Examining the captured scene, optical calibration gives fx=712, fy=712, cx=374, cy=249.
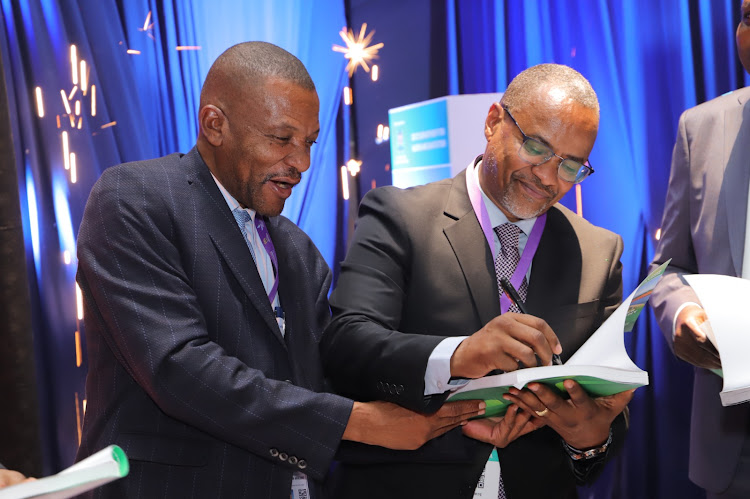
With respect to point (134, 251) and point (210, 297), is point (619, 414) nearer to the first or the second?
point (210, 297)

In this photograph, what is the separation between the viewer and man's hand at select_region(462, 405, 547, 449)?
5.52 feet

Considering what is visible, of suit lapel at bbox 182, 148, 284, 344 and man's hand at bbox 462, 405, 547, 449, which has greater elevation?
suit lapel at bbox 182, 148, 284, 344

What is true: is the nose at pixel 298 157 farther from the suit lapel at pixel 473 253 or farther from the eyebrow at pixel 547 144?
the eyebrow at pixel 547 144

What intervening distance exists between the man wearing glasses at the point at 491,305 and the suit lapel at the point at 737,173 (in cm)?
51

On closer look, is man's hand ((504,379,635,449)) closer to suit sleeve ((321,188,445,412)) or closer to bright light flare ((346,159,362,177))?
suit sleeve ((321,188,445,412))

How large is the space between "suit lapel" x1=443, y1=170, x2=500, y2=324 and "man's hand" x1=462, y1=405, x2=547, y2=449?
24cm

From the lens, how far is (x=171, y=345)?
4.89 feet

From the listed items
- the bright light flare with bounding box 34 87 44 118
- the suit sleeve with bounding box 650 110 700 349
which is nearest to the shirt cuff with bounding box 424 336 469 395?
the suit sleeve with bounding box 650 110 700 349

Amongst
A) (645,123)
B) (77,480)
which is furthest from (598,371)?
(645,123)

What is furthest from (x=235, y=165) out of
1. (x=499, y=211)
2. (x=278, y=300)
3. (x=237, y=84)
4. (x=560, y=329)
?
(x=560, y=329)

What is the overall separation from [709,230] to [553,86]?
0.79 m

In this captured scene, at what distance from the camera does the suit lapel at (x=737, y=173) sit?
2240mm

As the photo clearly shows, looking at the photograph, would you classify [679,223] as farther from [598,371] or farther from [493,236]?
[598,371]

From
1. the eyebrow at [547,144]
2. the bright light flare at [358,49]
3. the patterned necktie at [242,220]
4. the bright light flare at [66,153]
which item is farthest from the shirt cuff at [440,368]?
the bright light flare at [358,49]
